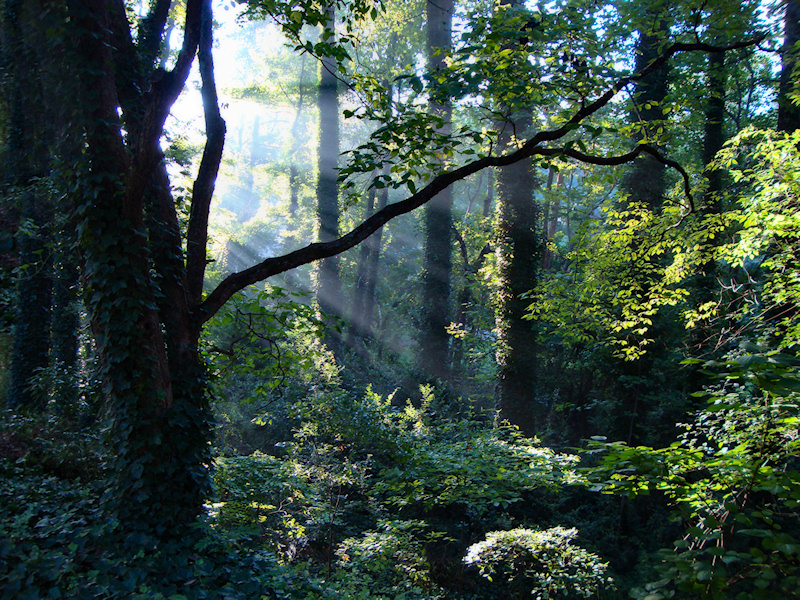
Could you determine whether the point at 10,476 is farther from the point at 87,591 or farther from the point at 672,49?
the point at 672,49

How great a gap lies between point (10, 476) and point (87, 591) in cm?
456

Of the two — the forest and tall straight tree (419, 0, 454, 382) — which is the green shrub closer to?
the forest

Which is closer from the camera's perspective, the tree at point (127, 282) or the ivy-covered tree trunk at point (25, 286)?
the tree at point (127, 282)

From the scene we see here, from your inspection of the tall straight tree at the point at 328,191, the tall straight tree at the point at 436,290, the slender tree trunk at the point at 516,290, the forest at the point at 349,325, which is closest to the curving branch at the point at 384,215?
the forest at the point at 349,325

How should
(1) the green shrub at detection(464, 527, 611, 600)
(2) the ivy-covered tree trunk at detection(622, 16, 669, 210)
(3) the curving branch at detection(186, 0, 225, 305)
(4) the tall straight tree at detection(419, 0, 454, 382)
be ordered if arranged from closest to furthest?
1. (3) the curving branch at detection(186, 0, 225, 305)
2. (1) the green shrub at detection(464, 527, 611, 600)
3. (2) the ivy-covered tree trunk at detection(622, 16, 669, 210)
4. (4) the tall straight tree at detection(419, 0, 454, 382)

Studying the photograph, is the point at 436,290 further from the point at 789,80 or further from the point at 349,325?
the point at 789,80

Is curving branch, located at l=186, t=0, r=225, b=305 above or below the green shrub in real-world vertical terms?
above

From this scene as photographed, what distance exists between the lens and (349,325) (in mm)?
8602

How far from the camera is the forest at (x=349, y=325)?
3381 mm

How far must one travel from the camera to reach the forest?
3.38 metres

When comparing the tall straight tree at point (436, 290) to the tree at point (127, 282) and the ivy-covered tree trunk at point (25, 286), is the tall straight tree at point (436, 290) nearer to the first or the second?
the ivy-covered tree trunk at point (25, 286)

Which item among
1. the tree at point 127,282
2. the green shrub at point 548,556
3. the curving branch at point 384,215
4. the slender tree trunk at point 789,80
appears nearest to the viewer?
the tree at point 127,282

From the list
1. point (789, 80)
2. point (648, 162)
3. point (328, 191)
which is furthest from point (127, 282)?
point (328, 191)

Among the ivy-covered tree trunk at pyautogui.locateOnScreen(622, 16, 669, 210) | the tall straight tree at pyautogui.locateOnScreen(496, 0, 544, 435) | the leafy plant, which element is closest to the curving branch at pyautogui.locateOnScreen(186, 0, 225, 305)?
the leafy plant
